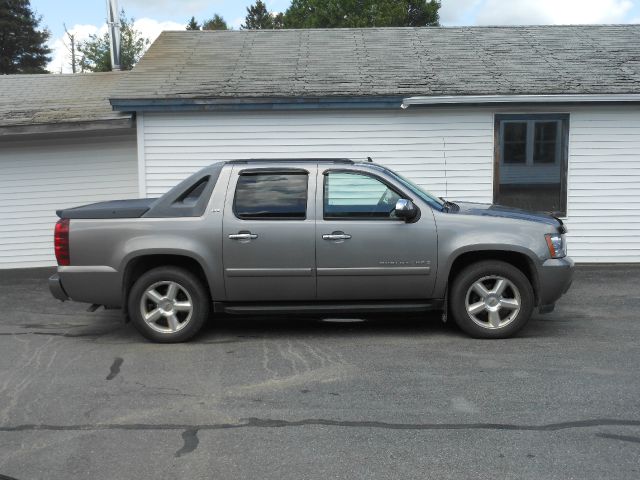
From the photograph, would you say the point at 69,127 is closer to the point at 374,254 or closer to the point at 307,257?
the point at 307,257

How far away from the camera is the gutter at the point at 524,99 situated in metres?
10.4

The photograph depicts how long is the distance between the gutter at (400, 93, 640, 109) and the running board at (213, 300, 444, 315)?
467 cm

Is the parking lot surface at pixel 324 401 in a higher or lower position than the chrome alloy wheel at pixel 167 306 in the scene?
lower

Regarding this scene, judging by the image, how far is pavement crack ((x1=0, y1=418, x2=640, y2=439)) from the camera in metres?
4.44

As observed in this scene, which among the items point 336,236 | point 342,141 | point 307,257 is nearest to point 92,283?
point 307,257

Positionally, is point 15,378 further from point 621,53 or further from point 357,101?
point 621,53

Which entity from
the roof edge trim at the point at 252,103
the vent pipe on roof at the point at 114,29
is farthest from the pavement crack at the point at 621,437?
the vent pipe on roof at the point at 114,29

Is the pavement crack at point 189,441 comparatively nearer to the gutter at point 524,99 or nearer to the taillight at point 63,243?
the taillight at point 63,243

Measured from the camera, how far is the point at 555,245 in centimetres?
664

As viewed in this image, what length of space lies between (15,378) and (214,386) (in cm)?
175

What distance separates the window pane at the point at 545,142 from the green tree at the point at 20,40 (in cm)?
4454

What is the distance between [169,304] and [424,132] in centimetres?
586

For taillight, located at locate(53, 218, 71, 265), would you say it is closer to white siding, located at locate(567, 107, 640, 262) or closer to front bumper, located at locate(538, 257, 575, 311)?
front bumper, located at locate(538, 257, 575, 311)

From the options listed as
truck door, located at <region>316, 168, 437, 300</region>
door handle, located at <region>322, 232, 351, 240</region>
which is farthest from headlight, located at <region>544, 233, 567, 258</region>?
door handle, located at <region>322, 232, 351, 240</region>
